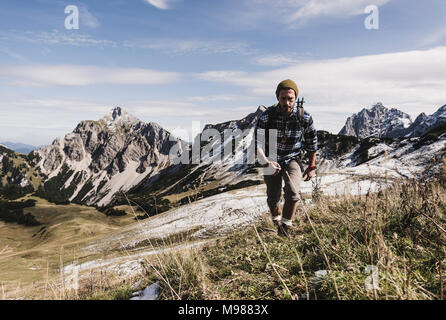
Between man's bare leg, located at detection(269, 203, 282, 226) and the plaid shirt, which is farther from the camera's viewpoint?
man's bare leg, located at detection(269, 203, 282, 226)

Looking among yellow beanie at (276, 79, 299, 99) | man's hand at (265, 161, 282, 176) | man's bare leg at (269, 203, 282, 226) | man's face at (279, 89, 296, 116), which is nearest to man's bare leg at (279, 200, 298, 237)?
man's bare leg at (269, 203, 282, 226)

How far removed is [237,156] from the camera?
169 meters

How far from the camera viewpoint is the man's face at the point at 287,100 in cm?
540

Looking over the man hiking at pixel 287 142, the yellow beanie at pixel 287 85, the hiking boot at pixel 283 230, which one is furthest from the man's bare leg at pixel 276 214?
the yellow beanie at pixel 287 85

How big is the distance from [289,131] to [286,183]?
4.11 ft

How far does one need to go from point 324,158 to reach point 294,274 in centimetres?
11868

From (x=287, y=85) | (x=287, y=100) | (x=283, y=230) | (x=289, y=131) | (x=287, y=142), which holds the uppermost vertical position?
(x=287, y=85)

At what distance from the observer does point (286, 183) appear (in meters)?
5.92

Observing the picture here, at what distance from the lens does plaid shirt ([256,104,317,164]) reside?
18.9 feet

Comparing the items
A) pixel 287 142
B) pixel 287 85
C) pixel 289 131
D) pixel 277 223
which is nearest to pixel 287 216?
pixel 277 223

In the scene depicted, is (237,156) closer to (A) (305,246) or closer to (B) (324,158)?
(B) (324,158)

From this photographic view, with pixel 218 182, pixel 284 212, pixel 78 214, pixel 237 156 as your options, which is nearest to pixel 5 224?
pixel 78 214

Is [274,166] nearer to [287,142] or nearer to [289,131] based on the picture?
[287,142]

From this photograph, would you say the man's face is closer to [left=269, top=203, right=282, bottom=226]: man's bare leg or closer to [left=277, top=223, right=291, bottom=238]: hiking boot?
[left=269, top=203, right=282, bottom=226]: man's bare leg
